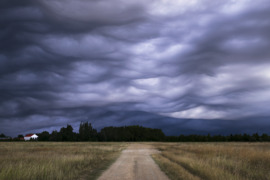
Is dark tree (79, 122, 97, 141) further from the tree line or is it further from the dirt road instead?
the dirt road

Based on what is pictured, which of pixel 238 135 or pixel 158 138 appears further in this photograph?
pixel 158 138

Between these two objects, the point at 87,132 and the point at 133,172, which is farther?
the point at 87,132

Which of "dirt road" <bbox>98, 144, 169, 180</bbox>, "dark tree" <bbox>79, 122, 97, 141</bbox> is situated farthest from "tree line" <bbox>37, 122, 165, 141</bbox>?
"dirt road" <bbox>98, 144, 169, 180</bbox>

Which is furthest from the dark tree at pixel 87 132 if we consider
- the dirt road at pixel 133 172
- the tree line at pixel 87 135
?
the dirt road at pixel 133 172

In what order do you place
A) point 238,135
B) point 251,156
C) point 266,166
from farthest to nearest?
point 238,135 → point 251,156 → point 266,166

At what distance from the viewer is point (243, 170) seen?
591 inches

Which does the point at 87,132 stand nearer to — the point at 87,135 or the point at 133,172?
the point at 87,135

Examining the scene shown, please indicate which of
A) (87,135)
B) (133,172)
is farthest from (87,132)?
(133,172)

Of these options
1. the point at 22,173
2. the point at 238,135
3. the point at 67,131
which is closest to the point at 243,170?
the point at 22,173

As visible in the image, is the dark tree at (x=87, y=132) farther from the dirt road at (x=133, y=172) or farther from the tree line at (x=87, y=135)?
the dirt road at (x=133, y=172)

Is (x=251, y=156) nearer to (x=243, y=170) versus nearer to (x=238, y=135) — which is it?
(x=243, y=170)

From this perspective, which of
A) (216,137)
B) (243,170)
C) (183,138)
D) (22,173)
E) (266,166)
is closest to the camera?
(22,173)

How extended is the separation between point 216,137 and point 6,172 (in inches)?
6933

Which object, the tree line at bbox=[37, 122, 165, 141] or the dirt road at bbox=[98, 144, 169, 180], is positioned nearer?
the dirt road at bbox=[98, 144, 169, 180]
